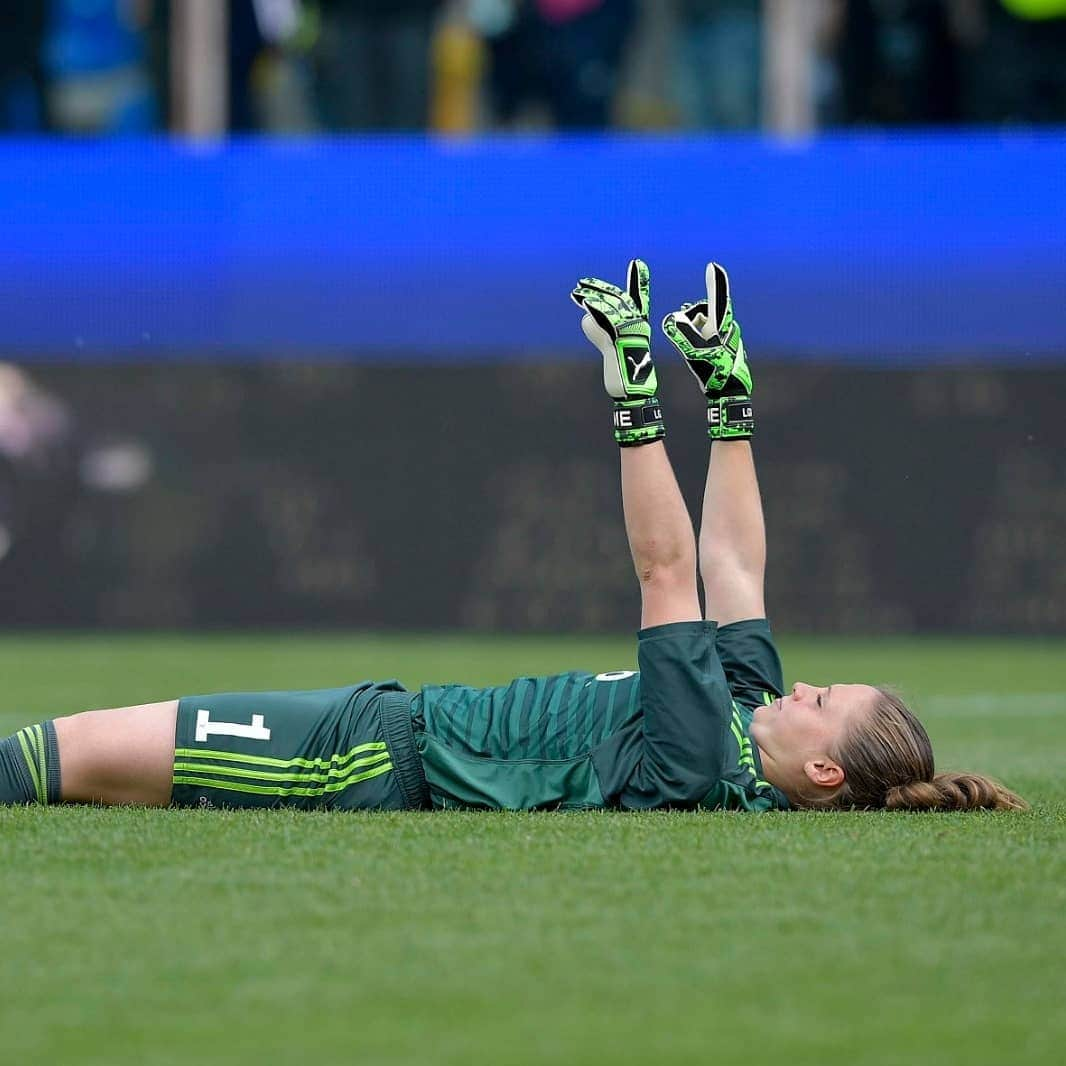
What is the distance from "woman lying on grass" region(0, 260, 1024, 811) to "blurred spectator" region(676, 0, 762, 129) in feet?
33.4

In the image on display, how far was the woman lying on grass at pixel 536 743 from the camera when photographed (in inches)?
185

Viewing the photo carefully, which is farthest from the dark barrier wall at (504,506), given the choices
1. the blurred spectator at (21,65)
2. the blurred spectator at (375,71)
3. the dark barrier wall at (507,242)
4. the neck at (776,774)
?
the neck at (776,774)

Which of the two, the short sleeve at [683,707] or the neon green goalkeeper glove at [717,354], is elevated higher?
the neon green goalkeeper glove at [717,354]

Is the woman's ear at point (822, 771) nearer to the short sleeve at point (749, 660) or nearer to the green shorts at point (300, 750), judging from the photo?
the short sleeve at point (749, 660)

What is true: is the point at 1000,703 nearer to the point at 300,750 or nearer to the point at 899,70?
the point at 300,750

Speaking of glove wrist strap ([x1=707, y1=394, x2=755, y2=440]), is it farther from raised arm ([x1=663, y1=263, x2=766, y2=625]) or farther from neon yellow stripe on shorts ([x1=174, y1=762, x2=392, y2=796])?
neon yellow stripe on shorts ([x1=174, y1=762, x2=392, y2=796])

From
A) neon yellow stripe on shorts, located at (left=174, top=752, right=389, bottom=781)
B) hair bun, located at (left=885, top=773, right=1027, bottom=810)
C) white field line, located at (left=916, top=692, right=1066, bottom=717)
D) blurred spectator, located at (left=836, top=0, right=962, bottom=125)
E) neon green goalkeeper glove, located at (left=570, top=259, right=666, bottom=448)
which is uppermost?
blurred spectator, located at (left=836, top=0, right=962, bottom=125)

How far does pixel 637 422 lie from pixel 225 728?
1213mm

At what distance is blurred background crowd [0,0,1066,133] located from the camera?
1428 centimetres

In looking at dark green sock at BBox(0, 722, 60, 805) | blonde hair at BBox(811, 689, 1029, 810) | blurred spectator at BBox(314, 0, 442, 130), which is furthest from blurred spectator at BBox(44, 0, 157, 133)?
blonde hair at BBox(811, 689, 1029, 810)

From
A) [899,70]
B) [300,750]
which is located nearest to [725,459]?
[300,750]

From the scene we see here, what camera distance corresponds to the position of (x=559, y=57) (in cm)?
1467

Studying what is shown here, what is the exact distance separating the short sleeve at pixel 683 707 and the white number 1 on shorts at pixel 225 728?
0.91 m

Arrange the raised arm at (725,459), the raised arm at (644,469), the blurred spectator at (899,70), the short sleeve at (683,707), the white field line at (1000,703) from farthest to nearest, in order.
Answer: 1. the blurred spectator at (899,70)
2. the white field line at (1000,703)
3. the raised arm at (725,459)
4. the raised arm at (644,469)
5. the short sleeve at (683,707)
